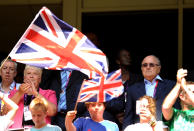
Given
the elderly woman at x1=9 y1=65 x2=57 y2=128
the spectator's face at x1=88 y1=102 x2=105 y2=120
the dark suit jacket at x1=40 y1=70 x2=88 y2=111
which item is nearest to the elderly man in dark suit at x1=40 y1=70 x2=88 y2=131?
the dark suit jacket at x1=40 y1=70 x2=88 y2=111

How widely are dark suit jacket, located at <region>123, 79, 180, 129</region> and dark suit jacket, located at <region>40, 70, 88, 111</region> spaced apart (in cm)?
76

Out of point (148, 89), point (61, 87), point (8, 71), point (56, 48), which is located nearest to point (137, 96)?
point (148, 89)

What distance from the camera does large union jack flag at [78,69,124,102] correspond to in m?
6.27

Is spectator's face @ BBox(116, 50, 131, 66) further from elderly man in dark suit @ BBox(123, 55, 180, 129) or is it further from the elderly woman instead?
the elderly woman

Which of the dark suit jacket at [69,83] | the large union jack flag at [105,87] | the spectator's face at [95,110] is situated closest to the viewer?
the spectator's face at [95,110]

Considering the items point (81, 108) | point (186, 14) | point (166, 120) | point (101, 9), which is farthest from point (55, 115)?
point (186, 14)

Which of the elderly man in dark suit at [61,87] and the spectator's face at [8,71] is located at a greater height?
the spectator's face at [8,71]

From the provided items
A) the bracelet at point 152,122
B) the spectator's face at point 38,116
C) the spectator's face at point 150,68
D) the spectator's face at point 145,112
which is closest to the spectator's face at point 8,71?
the spectator's face at point 38,116

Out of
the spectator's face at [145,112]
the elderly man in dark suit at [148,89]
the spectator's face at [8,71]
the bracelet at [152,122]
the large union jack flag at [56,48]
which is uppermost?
the large union jack flag at [56,48]

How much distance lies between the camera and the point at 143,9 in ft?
27.7

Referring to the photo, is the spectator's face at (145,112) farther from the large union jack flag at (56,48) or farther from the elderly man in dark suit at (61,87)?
the elderly man in dark suit at (61,87)

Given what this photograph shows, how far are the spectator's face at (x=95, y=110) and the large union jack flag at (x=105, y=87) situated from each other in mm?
122

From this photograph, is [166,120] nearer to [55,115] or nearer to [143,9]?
[55,115]

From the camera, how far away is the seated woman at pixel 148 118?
569cm
